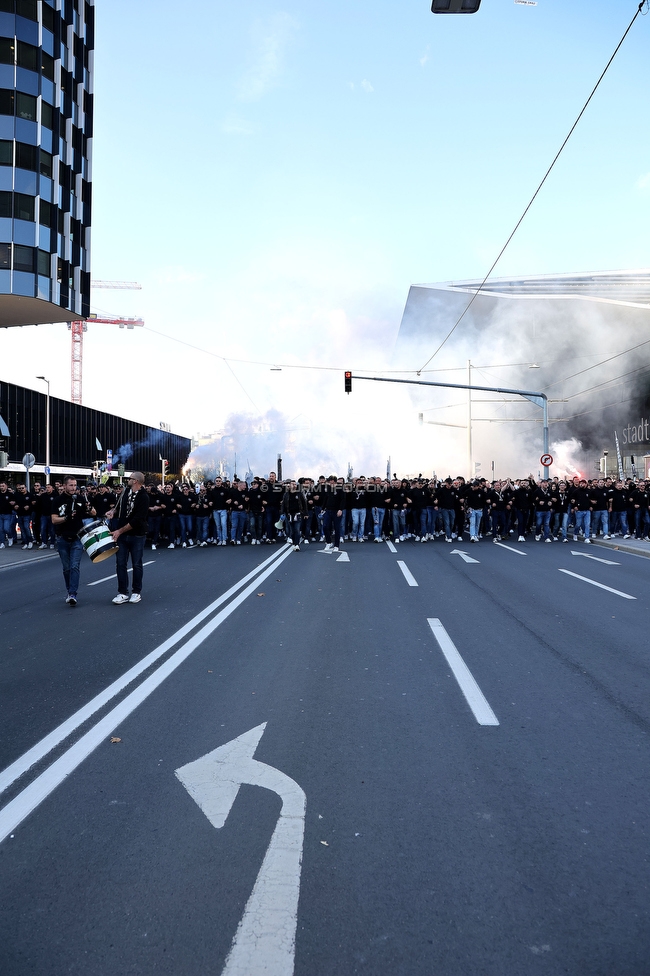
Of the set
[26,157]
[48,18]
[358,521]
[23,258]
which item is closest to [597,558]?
[358,521]

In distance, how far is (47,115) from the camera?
30938 millimetres

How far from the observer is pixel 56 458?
55.1m

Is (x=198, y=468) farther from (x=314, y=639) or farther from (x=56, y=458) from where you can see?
(x=314, y=639)

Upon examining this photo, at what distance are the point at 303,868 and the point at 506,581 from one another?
31.3ft

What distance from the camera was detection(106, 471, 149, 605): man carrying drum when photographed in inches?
381

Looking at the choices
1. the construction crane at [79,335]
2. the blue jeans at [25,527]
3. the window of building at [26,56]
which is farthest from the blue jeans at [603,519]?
the construction crane at [79,335]

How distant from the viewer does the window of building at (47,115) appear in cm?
3061

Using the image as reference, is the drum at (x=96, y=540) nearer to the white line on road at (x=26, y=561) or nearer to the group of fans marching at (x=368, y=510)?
the white line on road at (x=26, y=561)

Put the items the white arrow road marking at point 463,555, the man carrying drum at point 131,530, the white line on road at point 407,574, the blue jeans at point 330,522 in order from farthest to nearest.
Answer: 1. the blue jeans at point 330,522
2. the white arrow road marking at point 463,555
3. the white line on road at point 407,574
4. the man carrying drum at point 131,530

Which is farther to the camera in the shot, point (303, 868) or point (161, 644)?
point (161, 644)

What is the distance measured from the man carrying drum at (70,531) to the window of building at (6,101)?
27544 mm

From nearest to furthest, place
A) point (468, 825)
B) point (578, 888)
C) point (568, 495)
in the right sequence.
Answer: point (578, 888) < point (468, 825) < point (568, 495)

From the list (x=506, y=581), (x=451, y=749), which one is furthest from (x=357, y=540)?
(x=451, y=749)

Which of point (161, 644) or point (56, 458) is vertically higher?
point (56, 458)
